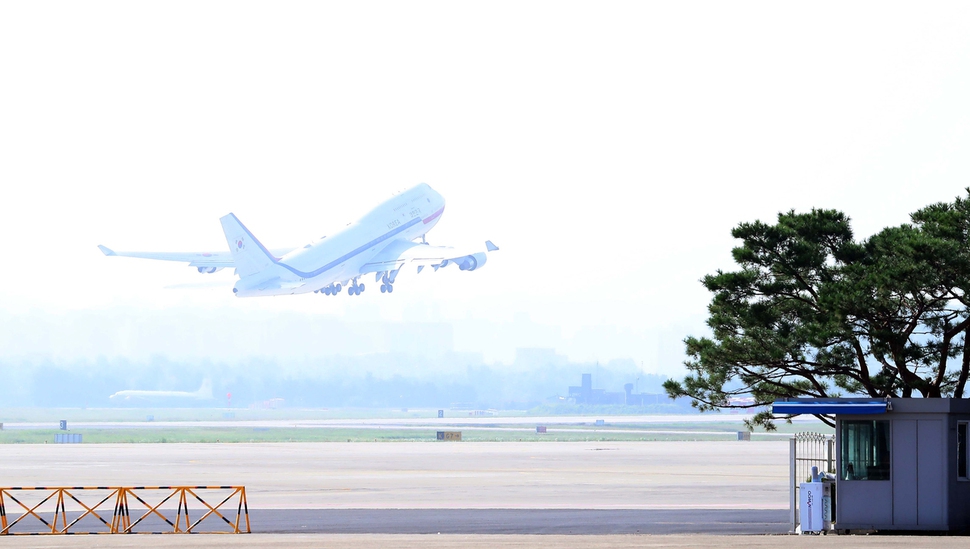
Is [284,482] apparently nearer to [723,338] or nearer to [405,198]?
[723,338]

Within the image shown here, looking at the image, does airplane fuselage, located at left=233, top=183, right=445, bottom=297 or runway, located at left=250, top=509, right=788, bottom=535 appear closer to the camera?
runway, located at left=250, top=509, right=788, bottom=535

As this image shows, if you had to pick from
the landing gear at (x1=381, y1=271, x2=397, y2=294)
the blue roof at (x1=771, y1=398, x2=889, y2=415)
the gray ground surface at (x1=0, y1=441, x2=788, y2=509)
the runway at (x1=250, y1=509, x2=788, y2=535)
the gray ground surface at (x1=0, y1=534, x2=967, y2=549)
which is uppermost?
the landing gear at (x1=381, y1=271, x2=397, y2=294)

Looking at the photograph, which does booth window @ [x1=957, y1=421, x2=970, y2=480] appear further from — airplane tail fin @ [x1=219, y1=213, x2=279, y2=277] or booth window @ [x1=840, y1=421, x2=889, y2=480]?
airplane tail fin @ [x1=219, y1=213, x2=279, y2=277]

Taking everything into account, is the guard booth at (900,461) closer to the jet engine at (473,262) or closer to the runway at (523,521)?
the runway at (523,521)

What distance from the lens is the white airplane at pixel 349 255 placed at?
14812cm

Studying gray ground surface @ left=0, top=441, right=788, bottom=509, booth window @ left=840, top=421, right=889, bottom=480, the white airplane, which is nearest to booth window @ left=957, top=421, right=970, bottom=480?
booth window @ left=840, top=421, right=889, bottom=480

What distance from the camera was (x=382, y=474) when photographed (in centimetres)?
6731

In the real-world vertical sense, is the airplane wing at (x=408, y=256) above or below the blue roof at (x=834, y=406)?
above

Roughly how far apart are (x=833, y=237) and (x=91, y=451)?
75566 millimetres

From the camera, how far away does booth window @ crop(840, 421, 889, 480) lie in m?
32.0

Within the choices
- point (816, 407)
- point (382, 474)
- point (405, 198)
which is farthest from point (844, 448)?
point (405, 198)

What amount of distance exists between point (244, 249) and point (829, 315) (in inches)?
4740

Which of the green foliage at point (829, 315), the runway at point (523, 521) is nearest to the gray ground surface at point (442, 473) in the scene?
the runway at point (523, 521)

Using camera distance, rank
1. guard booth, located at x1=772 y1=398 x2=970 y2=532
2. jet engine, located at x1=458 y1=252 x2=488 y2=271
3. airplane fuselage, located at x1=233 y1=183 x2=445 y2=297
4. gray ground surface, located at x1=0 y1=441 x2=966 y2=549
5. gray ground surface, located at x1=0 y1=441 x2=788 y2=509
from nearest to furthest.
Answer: gray ground surface, located at x1=0 y1=441 x2=966 y2=549 < guard booth, located at x1=772 y1=398 x2=970 y2=532 < gray ground surface, located at x1=0 y1=441 x2=788 y2=509 < jet engine, located at x1=458 y1=252 x2=488 y2=271 < airplane fuselage, located at x1=233 y1=183 x2=445 y2=297
